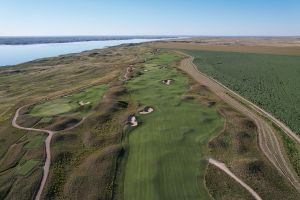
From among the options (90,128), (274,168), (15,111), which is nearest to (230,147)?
(274,168)

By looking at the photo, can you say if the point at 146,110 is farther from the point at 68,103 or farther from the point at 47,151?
the point at 47,151

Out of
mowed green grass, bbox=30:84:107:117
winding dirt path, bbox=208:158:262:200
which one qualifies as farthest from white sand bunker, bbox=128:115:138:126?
winding dirt path, bbox=208:158:262:200

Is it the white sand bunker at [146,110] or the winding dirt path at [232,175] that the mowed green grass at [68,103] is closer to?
the white sand bunker at [146,110]

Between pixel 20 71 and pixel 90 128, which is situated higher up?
pixel 90 128

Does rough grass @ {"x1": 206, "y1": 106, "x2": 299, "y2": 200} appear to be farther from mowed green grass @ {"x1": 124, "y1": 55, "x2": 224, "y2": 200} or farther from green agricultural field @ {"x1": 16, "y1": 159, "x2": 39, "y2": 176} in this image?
green agricultural field @ {"x1": 16, "y1": 159, "x2": 39, "y2": 176}

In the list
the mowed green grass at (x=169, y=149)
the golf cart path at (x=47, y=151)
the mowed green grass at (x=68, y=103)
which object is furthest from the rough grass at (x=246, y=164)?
the mowed green grass at (x=68, y=103)

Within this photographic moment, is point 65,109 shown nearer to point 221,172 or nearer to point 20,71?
point 221,172
